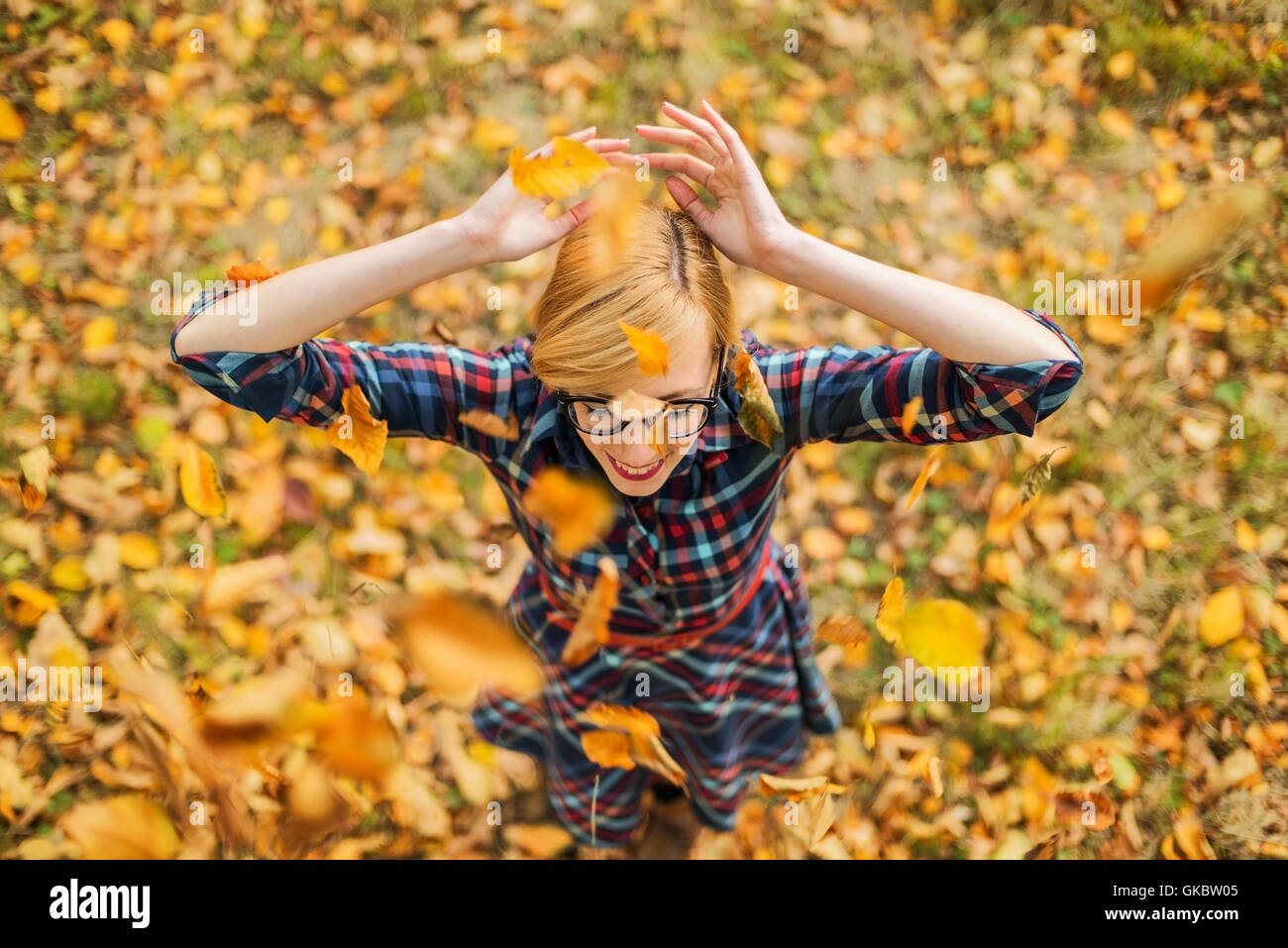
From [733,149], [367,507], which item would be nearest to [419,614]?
[367,507]

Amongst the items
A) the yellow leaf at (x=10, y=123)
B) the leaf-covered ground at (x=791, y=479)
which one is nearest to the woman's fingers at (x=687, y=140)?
the leaf-covered ground at (x=791, y=479)

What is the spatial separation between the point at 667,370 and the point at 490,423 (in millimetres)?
274

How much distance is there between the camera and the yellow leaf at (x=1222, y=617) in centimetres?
206

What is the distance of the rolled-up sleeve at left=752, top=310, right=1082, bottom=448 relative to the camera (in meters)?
1.02

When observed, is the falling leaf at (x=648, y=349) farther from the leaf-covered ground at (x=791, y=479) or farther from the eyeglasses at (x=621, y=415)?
the leaf-covered ground at (x=791, y=479)

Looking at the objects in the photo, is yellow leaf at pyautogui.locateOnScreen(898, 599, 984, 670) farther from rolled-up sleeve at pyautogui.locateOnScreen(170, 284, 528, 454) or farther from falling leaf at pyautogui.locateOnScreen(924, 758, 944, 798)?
rolled-up sleeve at pyautogui.locateOnScreen(170, 284, 528, 454)

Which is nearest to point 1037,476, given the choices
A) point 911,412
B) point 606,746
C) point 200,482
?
point 911,412

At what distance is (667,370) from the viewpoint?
105cm

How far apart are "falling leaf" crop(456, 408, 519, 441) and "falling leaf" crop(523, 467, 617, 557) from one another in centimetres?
7

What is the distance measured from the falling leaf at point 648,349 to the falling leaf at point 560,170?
213 mm

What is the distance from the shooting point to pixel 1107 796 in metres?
1.97

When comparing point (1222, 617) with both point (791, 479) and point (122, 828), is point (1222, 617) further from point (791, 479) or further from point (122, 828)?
point (122, 828)
